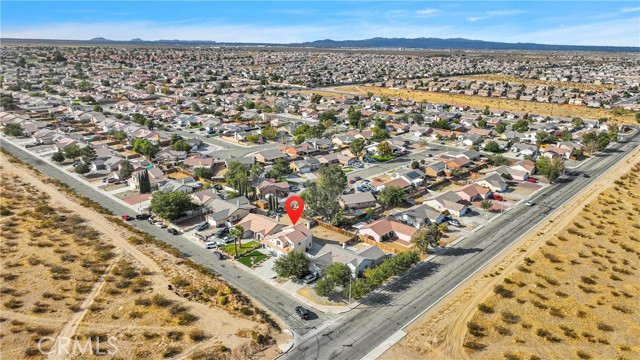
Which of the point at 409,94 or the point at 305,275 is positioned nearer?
the point at 305,275

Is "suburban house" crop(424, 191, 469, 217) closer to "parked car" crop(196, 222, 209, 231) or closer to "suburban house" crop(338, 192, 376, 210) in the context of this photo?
"suburban house" crop(338, 192, 376, 210)

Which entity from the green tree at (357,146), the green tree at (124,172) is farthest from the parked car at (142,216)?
the green tree at (357,146)

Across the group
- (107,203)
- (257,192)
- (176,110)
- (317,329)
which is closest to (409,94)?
(176,110)

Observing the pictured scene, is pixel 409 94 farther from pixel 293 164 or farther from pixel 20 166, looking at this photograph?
pixel 20 166

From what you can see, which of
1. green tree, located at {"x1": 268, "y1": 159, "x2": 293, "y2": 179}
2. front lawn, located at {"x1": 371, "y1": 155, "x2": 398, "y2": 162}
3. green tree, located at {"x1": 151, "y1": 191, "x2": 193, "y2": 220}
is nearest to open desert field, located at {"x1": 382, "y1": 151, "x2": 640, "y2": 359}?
green tree, located at {"x1": 151, "y1": 191, "x2": 193, "y2": 220}

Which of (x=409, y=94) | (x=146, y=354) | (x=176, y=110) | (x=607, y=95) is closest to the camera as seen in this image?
(x=146, y=354)

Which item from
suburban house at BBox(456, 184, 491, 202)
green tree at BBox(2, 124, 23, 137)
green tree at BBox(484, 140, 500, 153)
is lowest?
suburban house at BBox(456, 184, 491, 202)

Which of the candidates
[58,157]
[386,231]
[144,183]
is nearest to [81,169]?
[58,157]
